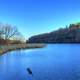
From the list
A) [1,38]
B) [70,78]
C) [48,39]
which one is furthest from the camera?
[48,39]

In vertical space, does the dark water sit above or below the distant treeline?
below

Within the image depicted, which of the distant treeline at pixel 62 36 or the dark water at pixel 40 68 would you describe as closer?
the dark water at pixel 40 68

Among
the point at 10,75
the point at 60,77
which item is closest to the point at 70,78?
the point at 60,77

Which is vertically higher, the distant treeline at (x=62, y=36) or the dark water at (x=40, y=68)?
the distant treeline at (x=62, y=36)

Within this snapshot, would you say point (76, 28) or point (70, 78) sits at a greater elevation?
point (76, 28)

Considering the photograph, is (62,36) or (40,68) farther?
(62,36)

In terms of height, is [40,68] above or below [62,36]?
below

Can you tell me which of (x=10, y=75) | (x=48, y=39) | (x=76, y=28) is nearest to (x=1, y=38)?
(x=10, y=75)

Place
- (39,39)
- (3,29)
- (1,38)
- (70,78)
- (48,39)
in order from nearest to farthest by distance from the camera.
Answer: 1. (70,78)
2. (1,38)
3. (3,29)
4. (39,39)
5. (48,39)

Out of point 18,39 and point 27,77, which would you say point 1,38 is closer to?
point 18,39

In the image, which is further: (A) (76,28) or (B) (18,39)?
A: (A) (76,28)

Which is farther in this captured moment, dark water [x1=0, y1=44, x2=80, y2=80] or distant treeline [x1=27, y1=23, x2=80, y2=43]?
distant treeline [x1=27, y1=23, x2=80, y2=43]

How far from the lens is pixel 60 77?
622 inches

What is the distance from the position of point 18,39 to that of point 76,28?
94604 millimetres
